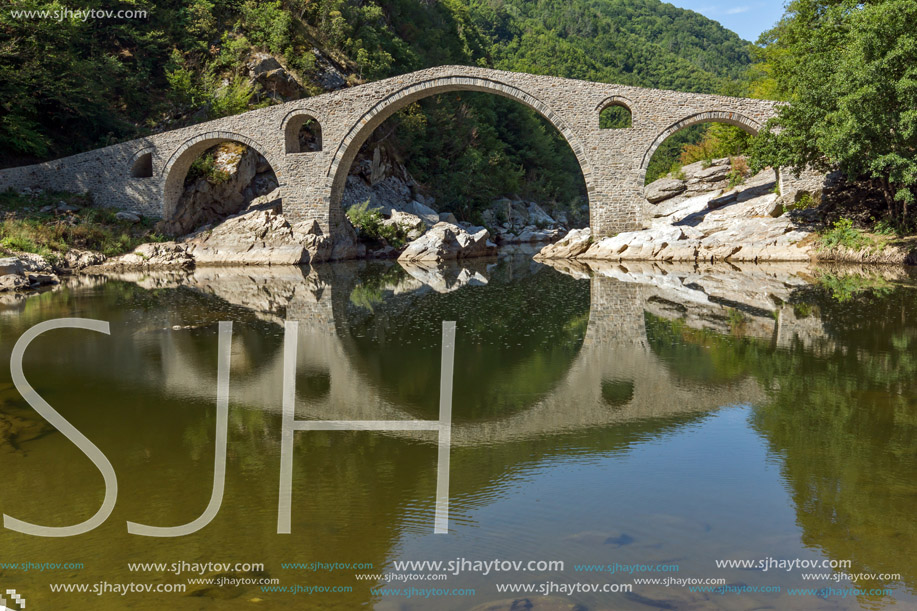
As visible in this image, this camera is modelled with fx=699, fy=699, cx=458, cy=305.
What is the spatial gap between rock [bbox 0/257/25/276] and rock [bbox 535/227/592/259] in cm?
1474

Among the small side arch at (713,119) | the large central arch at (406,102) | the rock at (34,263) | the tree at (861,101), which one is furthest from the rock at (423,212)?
the rock at (34,263)

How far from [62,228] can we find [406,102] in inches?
453

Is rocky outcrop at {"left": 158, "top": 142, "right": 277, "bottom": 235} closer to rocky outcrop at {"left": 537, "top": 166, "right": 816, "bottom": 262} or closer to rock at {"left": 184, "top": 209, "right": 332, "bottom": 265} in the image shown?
rock at {"left": 184, "top": 209, "right": 332, "bottom": 265}

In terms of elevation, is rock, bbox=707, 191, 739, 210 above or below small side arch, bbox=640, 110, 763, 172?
below

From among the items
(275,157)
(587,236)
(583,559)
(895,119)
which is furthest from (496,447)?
(275,157)

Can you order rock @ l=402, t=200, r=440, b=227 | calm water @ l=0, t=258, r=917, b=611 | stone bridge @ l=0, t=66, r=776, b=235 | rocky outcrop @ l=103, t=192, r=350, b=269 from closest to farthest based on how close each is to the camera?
calm water @ l=0, t=258, r=917, b=611
stone bridge @ l=0, t=66, r=776, b=235
rocky outcrop @ l=103, t=192, r=350, b=269
rock @ l=402, t=200, r=440, b=227

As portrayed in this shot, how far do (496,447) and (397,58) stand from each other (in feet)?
104

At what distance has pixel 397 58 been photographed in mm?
34000

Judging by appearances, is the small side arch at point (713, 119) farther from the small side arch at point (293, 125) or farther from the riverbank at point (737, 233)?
the small side arch at point (293, 125)

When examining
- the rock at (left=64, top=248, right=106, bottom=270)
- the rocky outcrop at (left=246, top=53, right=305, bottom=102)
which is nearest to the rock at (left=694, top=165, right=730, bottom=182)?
the rocky outcrop at (left=246, top=53, right=305, bottom=102)

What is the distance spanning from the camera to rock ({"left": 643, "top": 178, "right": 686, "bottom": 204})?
996 inches

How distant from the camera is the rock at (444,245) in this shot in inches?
924

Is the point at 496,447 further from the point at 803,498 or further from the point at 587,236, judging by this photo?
the point at 587,236

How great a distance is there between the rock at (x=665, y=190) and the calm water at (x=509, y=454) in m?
15.1
